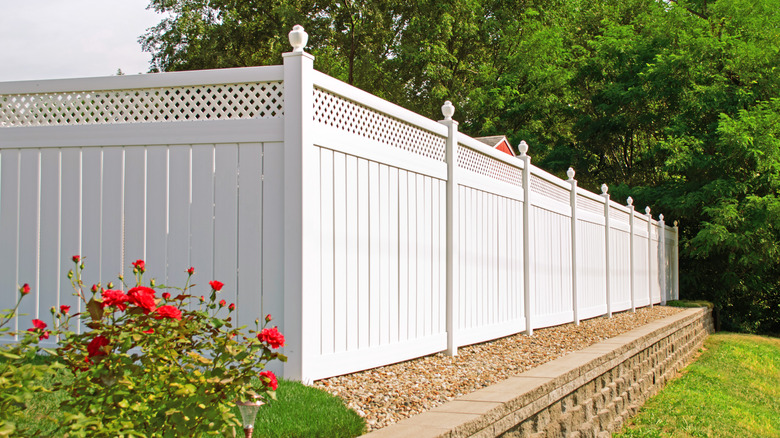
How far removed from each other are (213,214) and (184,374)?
2.30 metres

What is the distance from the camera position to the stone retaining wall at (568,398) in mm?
3660

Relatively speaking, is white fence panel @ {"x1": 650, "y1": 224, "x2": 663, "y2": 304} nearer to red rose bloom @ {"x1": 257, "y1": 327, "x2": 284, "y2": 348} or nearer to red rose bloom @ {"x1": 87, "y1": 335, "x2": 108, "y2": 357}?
red rose bloom @ {"x1": 257, "y1": 327, "x2": 284, "y2": 348}

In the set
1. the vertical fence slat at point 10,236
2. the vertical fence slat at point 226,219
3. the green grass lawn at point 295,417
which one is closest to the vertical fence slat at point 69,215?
the vertical fence slat at point 10,236

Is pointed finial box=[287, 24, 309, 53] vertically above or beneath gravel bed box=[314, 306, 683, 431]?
above

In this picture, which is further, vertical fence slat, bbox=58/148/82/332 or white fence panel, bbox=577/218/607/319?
white fence panel, bbox=577/218/607/319

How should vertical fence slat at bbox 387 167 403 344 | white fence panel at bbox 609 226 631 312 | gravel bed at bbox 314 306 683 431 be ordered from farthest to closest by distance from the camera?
white fence panel at bbox 609 226 631 312
vertical fence slat at bbox 387 167 403 344
gravel bed at bbox 314 306 683 431

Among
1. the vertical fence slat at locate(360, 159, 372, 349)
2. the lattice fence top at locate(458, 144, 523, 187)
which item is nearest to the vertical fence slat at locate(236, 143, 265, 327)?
the vertical fence slat at locate(360, 159, 372, 349)

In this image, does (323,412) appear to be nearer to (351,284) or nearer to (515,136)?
(351,284)

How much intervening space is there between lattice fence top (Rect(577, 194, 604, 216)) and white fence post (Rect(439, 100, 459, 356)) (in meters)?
4.69

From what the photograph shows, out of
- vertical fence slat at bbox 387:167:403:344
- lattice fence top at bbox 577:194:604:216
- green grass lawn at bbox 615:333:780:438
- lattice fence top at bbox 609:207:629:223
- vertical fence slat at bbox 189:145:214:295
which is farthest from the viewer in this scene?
lattice fence top at bbox 609:207:629:223

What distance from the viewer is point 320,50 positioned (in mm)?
27781

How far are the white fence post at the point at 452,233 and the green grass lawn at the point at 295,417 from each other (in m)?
2.39

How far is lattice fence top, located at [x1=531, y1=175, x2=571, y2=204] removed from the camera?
8931 millimetres

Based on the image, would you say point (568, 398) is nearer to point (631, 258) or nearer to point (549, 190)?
point (549, 190)
